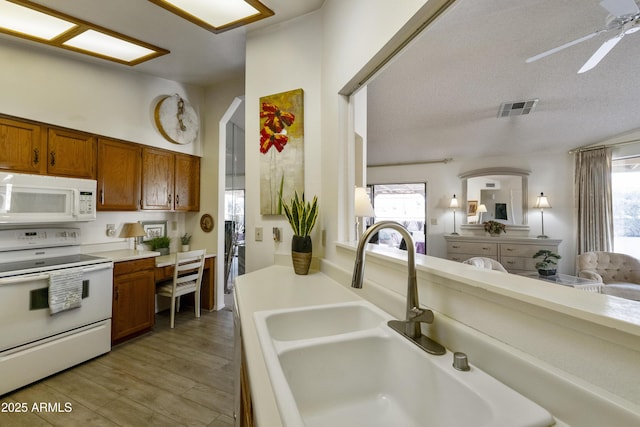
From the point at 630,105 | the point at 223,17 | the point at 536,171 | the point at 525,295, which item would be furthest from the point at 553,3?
the point at 223,17

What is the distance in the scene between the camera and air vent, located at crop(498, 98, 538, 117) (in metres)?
2.29

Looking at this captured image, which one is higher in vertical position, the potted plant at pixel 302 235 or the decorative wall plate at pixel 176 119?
the decorative wall plate at pixel 176 119

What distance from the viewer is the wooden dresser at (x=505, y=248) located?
206cm

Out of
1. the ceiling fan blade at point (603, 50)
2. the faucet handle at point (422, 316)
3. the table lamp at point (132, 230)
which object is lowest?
the faucet handle at point (422, 316)

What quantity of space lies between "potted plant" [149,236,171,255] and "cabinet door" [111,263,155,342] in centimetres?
50

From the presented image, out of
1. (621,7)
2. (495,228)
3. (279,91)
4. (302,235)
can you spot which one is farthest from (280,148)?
(495,228)

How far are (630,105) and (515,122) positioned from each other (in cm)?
159

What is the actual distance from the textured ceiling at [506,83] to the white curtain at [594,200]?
0.12 metres

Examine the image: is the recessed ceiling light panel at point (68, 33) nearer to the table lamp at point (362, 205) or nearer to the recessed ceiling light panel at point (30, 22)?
the recessed ceiling light panel at point (30, 22)

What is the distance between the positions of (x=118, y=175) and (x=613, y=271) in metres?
3.84

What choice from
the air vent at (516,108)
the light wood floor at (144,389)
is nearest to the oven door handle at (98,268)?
the light wood floor at (144,389)

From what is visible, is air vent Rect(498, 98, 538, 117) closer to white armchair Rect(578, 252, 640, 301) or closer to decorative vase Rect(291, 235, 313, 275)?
white armchair Rect(578, 252, 640, 301)

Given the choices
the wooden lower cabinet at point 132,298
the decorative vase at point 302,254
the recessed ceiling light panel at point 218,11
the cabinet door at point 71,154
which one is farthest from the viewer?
the wooden lower cabinet at point 132,298

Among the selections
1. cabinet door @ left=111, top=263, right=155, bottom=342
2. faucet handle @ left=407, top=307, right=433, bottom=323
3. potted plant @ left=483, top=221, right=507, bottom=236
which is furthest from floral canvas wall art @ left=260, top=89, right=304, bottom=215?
potted plant @ left=483, top=221, right=507, bottom=236
